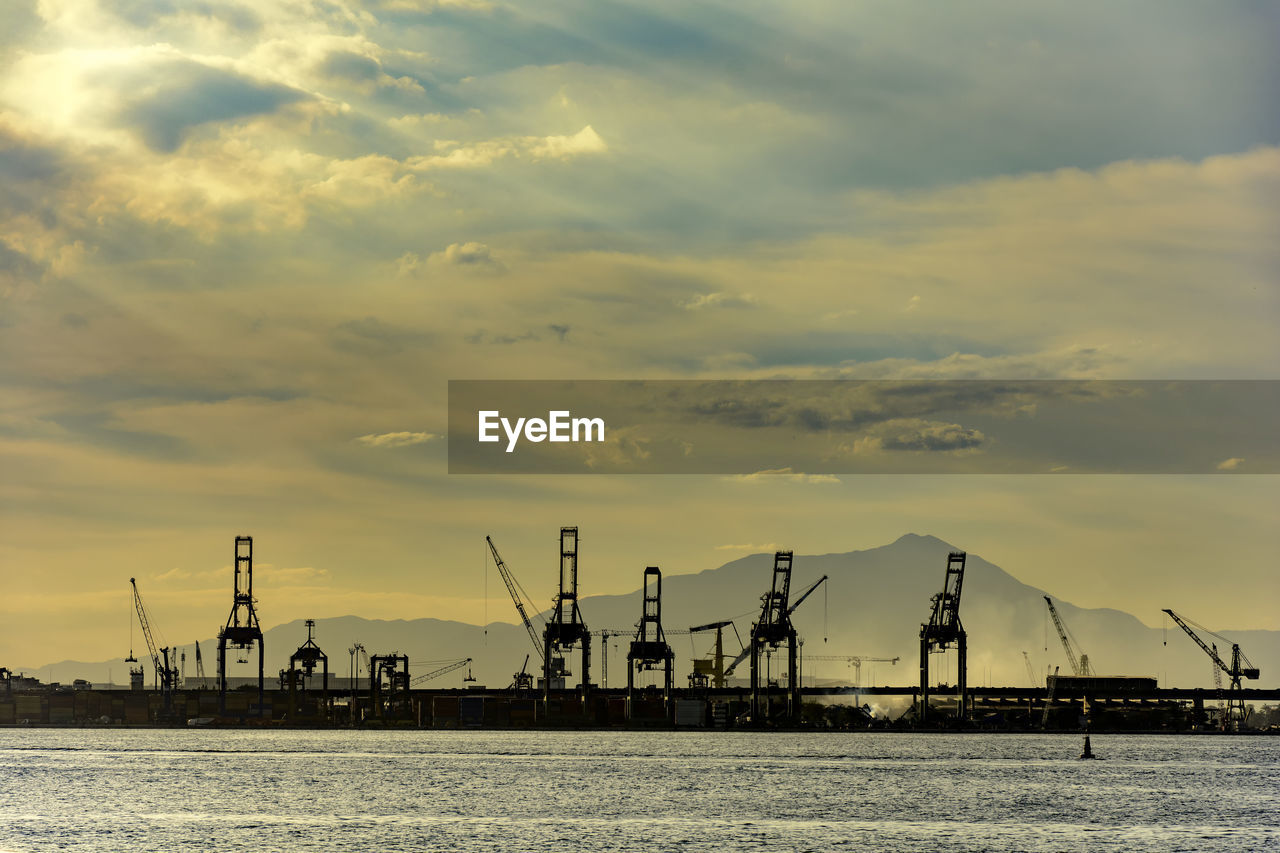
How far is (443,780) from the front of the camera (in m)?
146

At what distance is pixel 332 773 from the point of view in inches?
6270

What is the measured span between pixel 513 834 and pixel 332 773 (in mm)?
67095

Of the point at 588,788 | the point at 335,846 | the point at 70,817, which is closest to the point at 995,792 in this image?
the point at 588,788

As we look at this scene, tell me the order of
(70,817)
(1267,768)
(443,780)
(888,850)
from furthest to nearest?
1. (1267,768)
2. (443,780)
3. (70,817)
4. (888,850)

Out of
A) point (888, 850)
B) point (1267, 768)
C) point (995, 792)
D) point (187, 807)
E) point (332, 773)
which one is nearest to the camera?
point (888, 850)

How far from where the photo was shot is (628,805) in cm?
11762

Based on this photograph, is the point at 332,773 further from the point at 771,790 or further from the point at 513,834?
the point at 513,834

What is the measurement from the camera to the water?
9475 centimetres

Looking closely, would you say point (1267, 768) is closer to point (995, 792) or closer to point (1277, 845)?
point (995, 792)

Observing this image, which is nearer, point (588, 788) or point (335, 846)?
point (335, 846)

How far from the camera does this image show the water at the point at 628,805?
94.8m

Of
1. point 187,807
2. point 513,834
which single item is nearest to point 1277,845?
point 513,834

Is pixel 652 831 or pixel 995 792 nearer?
pixel 652 831

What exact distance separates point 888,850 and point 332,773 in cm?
8278
